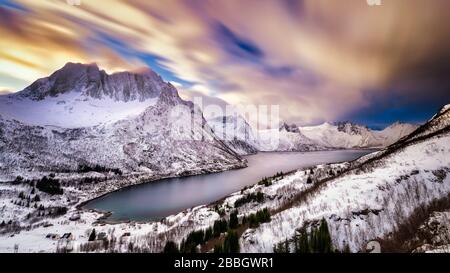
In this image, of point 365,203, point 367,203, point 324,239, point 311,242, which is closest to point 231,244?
point 311,242

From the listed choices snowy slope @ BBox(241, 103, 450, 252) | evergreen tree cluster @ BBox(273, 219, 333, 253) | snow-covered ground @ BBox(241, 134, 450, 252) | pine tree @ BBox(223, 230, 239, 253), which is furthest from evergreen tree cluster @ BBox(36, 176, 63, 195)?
evergreen tree cluster @ BBox(273, 219, 333, 253)

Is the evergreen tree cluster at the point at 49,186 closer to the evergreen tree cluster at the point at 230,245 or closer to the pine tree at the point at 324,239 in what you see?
the evergreen tree cluster at the point at 230,245

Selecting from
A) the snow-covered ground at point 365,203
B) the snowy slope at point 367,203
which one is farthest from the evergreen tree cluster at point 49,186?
the snow-covered ground at point 365,203

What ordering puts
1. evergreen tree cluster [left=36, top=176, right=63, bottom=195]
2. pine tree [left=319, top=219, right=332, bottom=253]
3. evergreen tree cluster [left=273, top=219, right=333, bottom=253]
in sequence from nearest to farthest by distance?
pine tree [left=319, top=219, right=332, bottom=253] < evergreen tree cluster [left=273, top=219, right=333, bottom=253] < evergreen tree cluster [left=36, top=176, right=63, bottom=195]

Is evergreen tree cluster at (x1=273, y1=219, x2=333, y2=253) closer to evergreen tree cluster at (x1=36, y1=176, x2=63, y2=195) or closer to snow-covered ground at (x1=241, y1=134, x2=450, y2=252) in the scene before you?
snow-covered ground at (x1=241, y1=134, x2=450, y2=252)

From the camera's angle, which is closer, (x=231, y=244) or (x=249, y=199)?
(x=231, y=244)

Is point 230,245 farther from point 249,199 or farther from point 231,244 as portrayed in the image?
point 249,199

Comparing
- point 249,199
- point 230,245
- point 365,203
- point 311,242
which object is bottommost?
point 230,245

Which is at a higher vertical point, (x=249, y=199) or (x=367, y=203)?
(x=249, y=199)
